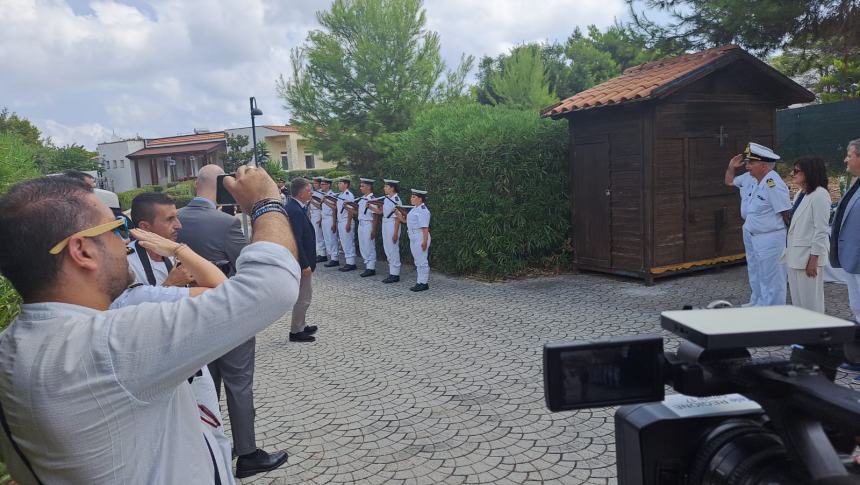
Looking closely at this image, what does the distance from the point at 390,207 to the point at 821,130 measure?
9488 mm

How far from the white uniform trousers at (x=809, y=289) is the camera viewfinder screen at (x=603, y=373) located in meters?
5.09

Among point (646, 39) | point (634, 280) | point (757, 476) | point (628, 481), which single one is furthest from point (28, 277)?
point (646, 39)

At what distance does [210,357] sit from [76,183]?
1.93ft

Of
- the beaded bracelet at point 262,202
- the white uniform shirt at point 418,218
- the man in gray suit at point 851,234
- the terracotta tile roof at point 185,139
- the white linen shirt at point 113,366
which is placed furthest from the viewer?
the terracotta tile roof at point 185,139

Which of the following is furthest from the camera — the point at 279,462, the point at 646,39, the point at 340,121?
the point at 340,121

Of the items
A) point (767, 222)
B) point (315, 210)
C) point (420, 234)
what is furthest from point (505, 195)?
point (315, 210)

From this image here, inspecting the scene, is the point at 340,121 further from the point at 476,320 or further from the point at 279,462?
the point at 279,462

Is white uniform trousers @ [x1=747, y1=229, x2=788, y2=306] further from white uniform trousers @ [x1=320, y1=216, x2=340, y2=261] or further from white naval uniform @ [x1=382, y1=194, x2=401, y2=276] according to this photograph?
white uniform trousers @ [x1=320, y1=216, x2=340, y2=261]

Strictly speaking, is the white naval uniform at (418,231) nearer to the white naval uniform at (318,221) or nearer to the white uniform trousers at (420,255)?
the white uniform trousers at (420,255)

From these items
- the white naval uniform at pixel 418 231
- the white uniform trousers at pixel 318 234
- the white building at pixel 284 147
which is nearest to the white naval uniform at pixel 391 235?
the white naval uniform at pixel 418 231

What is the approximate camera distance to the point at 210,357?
48.2 inches

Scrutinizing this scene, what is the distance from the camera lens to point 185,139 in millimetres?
53281

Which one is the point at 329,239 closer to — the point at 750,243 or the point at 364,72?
the point at 364,72

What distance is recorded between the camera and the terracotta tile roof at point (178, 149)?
153ft
